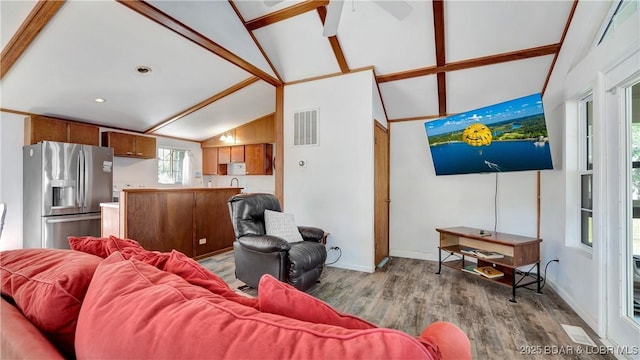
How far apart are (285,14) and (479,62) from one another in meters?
2.34

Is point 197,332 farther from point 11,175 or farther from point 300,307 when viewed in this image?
point 11,175

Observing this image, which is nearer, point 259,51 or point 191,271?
point 191,271

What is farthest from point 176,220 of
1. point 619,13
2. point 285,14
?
point 619,13

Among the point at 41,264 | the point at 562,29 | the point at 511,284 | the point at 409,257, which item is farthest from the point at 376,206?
the point at 41,264

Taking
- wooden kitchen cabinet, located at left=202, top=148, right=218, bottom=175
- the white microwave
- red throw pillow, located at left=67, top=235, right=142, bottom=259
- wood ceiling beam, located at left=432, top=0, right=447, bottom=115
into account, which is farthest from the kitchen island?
wood ceiling beam, located at left=432, top=0, right=447, bottom=115

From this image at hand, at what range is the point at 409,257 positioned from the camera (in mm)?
4160

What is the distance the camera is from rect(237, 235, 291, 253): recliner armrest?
2.51 meters

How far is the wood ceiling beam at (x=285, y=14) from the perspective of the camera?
2818 millimetres

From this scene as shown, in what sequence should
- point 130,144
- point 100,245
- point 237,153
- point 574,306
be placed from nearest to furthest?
point 100,245
point 574,306
point 130,144
point 237,153

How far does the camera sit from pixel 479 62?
3164 millimetres

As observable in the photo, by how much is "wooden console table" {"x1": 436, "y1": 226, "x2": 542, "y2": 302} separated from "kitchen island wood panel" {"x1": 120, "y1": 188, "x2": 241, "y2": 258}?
10.8 feet

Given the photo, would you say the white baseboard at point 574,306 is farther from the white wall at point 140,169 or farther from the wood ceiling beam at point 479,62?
the white wall at point 140,169

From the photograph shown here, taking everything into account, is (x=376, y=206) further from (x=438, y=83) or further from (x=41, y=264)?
(x=41, y=264)

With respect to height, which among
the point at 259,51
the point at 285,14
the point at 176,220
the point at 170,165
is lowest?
the point at 176,220
